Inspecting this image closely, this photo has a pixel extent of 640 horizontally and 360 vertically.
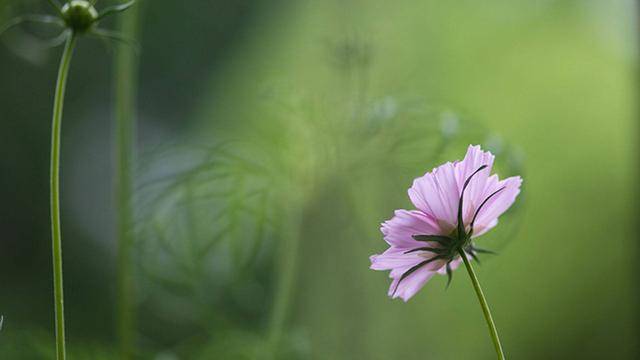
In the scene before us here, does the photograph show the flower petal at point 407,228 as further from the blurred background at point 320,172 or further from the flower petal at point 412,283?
the blurred background at point 320,172

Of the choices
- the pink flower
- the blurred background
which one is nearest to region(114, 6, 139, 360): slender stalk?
the blurred background

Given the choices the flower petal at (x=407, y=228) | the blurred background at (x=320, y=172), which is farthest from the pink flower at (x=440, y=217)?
the blurred background at (x=320, y=172)

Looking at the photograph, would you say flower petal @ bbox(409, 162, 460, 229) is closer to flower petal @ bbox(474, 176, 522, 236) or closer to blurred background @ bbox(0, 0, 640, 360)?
flower petal @ bbox(474, 176, 522, 236)

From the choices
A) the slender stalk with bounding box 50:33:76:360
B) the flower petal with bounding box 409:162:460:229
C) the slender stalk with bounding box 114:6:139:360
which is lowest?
the slender stalk with bounding box 50:33:76:360

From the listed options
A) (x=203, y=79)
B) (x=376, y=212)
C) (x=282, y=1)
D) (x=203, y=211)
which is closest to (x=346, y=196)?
(x=203, y=211)

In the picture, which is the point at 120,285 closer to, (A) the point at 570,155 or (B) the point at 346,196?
(B) the point at 346,196

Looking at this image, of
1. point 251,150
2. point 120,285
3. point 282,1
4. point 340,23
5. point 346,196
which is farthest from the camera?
point 282,1

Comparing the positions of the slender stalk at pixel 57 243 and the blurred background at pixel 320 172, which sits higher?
the blurred background at pixel 320 172
